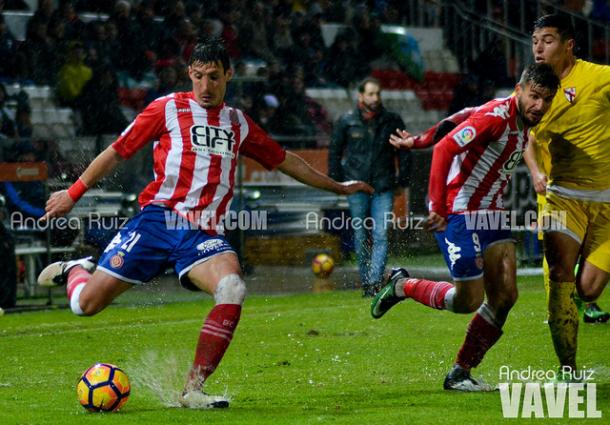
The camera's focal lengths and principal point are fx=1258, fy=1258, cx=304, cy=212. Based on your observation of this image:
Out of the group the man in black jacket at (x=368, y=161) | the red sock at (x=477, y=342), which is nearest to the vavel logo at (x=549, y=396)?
the red sock at (x=477, y=342)

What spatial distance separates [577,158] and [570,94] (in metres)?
0.43

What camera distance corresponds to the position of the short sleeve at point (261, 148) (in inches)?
313

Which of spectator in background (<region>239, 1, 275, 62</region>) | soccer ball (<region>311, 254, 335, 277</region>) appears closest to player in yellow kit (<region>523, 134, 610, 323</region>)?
soccer ball (<region>311, 254, 335, 277</region>)

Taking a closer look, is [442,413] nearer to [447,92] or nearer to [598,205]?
[598,205]

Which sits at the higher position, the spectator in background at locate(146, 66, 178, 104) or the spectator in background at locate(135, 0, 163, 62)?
the spectator in background at locate(135, 0, 163, 62)

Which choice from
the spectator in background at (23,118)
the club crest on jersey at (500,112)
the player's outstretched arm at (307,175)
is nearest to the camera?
the club crest on jersey at (500,112)

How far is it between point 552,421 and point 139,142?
294cm

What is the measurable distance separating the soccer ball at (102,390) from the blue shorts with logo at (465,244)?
7.24 feet

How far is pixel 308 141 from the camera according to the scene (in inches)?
708

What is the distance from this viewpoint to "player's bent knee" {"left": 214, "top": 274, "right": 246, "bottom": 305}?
7.30 meters

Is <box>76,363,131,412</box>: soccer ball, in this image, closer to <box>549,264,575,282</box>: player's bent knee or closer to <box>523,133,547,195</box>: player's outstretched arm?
<box>549,264,575,282</box>: player's bent knee

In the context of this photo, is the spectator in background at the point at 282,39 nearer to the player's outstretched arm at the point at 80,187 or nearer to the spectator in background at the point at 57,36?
the spectator in background at the point at 57,36

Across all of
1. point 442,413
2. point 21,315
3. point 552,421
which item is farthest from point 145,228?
point 21,315

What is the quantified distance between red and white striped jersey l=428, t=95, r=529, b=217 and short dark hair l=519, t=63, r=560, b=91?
0.20 meters
